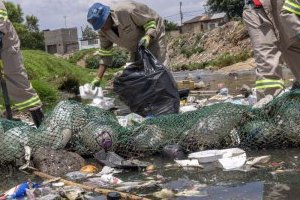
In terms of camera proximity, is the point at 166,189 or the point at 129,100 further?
the point at 129,100

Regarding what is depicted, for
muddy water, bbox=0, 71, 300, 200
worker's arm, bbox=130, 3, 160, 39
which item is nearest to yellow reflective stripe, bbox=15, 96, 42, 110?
worker's arm, bbox=130, 3, 160, 39

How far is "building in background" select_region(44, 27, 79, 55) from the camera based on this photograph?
7535 centimetres

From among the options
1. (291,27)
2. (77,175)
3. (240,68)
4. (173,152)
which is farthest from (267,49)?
(240,68)

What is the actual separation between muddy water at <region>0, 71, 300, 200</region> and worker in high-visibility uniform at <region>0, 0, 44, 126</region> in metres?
1.53

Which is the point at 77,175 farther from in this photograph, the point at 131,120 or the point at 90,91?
the point at 90,91

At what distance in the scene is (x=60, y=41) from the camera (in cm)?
7594

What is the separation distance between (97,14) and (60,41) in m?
71.9

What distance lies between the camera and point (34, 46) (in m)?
62.5

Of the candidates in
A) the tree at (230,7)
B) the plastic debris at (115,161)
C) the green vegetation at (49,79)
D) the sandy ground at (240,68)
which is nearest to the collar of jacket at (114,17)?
the plastic debris at (115,161)

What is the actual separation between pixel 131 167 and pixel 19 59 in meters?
2.28

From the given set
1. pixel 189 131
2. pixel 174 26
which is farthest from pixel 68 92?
pixel 174 26

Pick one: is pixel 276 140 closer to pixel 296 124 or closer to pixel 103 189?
pixel 296 124

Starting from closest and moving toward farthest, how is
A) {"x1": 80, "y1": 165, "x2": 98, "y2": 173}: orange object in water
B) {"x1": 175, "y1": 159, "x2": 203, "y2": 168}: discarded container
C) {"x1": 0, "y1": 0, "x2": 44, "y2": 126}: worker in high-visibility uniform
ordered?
{"x1": 175, "y1": 159, "x2": 203, "y2": 168}: discarded container
{"x1": 80, "y1": 165, "x2": 98, "y2": 173}: orange object in water
{"x1": 0, "y1": 0, "x2": 44, "y2": 126}: worker in high-visibility uniform

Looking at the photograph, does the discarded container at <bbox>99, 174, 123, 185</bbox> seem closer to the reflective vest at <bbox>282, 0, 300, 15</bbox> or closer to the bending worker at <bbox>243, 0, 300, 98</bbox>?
the bending worker at <bbox>243, 0, 300, 98</bbox>
